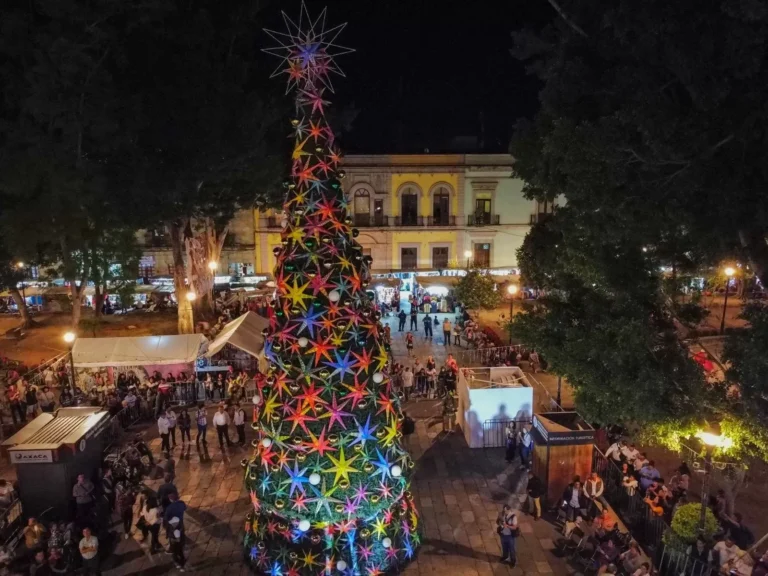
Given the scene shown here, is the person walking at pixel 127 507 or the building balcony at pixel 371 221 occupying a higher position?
the building balcony at pixel 371 221

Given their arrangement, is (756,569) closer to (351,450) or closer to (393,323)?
(351,450)

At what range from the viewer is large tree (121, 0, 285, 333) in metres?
20.0

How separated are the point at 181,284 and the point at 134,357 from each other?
732cm

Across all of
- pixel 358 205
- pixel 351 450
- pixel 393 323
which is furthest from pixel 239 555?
pixel 358 205

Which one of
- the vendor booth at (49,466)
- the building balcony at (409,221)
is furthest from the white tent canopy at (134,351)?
the building balcony at (409,221)

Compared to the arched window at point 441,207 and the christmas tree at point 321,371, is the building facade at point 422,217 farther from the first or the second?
the christmas tree at point 321,371

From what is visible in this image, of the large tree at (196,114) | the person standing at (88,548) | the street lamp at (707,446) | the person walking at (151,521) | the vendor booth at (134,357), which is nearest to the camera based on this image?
the person standing at (88,548)

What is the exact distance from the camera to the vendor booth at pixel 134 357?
17.2m

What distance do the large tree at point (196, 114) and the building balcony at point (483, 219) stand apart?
12477mm

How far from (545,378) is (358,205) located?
16857 millimetres

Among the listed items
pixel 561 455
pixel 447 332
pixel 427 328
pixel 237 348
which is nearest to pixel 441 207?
pixel 427 328

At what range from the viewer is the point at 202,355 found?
17.9m

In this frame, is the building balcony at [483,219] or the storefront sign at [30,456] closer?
the storefront sign at [30,456]

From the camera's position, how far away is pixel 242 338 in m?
18.0
